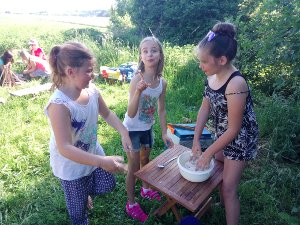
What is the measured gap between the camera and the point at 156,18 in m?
11.0

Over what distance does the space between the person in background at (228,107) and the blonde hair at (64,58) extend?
83cm

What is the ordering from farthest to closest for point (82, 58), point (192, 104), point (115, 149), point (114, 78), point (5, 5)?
point (5, 5)
point (114, 78)
point (192, 104)
point (115, 149)
point (82, 58)

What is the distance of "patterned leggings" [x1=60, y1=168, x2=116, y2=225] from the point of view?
6.76ft

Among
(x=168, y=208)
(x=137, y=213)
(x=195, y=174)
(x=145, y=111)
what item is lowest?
(x=137, y=213)

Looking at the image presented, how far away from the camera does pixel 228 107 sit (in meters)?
1.96

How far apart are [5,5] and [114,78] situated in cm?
2133

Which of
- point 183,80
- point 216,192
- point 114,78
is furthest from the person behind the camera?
point 114,78

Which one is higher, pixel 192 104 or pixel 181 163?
pixel 181 163

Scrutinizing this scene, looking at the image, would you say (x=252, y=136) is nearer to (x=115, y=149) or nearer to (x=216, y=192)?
(x=216, y=192)

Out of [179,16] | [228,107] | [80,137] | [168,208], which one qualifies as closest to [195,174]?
[168,208]

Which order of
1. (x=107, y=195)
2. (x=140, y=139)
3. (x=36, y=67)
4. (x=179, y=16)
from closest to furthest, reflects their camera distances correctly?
(x=140, y=139), (x=107, y=195), (x=36, y=67), (x=179, y=16)

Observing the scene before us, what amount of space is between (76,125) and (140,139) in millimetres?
821

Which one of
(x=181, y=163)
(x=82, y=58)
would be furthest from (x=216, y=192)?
(x=82, y=58)

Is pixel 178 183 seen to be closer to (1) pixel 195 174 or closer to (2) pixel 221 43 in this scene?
(1) pixel 195 174
